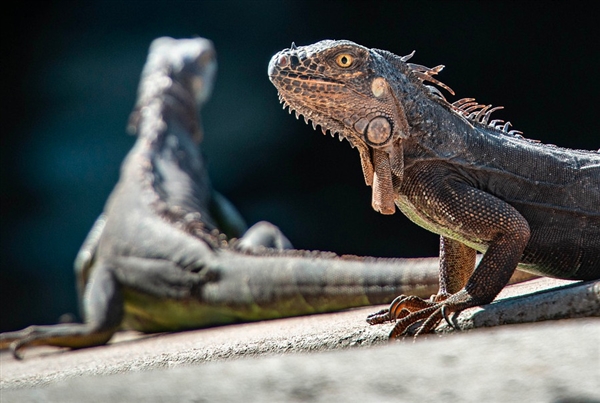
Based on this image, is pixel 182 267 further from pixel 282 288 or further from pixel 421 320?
pixel 421 320

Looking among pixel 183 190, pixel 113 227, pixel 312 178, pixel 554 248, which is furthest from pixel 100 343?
pixel 312 178

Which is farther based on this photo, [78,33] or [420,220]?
[78,33]

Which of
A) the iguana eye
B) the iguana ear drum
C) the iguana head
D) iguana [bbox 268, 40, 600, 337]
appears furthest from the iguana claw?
the iguana eye

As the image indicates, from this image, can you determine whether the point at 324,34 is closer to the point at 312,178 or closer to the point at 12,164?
the point at 312,178

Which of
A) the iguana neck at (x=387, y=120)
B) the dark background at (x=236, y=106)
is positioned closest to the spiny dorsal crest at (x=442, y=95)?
the iguana neck at (x=387, y=120)

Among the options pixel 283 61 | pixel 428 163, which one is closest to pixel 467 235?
pixel 428 163

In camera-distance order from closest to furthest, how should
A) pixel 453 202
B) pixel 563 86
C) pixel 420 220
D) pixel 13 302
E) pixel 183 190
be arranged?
pixel 453 202 < pixel 420 220 < pixel 183 190 < pixel 563 86 < pixel 13 302

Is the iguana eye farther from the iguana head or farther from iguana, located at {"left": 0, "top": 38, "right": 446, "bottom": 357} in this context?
iguana, located at {"left": 0, "top": 38, "right": 446, "bottom": 357}

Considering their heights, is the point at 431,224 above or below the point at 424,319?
above
